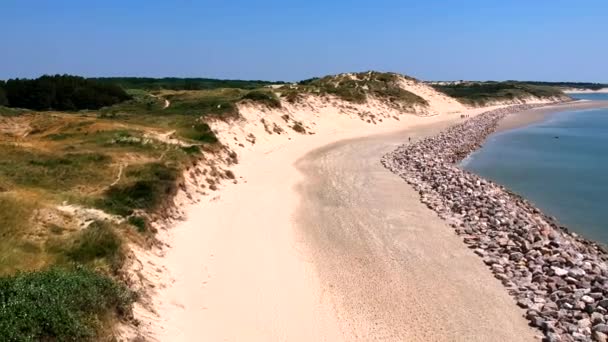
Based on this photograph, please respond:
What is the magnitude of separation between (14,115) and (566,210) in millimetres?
36878

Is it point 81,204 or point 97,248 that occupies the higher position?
point 81,204

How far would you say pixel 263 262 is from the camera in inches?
651

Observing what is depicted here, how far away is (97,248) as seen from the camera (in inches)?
526

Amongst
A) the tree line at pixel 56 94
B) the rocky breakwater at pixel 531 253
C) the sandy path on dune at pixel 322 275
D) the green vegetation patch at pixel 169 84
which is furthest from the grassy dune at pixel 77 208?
the green vegetation patch at pixel 169 84

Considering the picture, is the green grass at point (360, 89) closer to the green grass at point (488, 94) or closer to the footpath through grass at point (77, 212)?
the green grass at point (488, 94)

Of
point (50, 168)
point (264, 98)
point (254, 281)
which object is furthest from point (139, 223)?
point (264, 98)

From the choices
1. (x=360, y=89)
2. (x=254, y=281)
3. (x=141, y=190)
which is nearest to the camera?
(x=254, y=281)

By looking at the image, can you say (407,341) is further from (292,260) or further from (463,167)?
(463,167)

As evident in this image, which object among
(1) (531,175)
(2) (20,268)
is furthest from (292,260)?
(1) (531,175)

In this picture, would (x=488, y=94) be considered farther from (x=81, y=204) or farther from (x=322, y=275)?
(x=81, y=204)

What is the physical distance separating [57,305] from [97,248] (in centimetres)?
437

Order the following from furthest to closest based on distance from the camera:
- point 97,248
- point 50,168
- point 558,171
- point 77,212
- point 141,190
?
point 558,171 < point 50,168 < point 141,190 < point 77,212 < point 97,248

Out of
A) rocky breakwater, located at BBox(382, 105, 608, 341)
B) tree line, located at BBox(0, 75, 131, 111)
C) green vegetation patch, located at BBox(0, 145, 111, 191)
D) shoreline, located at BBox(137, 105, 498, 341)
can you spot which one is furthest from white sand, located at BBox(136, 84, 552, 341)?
tree line, located at BBox(0, 75, 131, 111)

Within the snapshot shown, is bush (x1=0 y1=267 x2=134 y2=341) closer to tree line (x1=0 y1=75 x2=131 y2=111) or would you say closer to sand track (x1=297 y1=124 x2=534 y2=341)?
sand track (x1=297 y1=124 x2=534 y2=341)
